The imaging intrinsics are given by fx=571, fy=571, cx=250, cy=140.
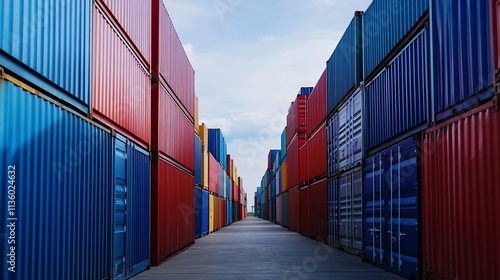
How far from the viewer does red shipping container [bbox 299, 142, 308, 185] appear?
95.4ft

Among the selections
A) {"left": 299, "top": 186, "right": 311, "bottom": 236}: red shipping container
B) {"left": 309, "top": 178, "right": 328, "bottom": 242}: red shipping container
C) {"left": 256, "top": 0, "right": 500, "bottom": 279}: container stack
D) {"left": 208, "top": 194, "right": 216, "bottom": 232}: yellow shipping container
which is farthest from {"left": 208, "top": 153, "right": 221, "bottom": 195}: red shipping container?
{"left": 256, "top": 0, "right": 500, "bottom": 279}: container stack

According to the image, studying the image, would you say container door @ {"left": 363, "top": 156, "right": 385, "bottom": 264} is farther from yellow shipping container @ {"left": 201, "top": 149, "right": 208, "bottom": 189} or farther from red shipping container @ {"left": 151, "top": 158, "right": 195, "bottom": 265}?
yellow shipping container @ {"left": 201, "top": 149, "right": 208, "bottom": 189}

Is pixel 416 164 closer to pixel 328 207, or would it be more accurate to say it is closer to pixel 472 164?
pixel 472 164

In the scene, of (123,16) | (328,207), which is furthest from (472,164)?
(328,207)

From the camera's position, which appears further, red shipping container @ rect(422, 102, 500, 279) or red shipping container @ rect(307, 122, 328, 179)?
red shipping container @ rect(307, 122, 328, 179)

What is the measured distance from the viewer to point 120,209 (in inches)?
464

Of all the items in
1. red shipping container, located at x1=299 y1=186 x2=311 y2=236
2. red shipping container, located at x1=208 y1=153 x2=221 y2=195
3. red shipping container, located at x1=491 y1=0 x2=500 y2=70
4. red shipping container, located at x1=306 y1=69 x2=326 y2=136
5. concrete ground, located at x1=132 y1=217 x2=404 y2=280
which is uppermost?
red shipping container, located at x1=306 y1=69 x2=326 y2=136

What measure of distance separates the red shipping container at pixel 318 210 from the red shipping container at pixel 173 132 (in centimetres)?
557

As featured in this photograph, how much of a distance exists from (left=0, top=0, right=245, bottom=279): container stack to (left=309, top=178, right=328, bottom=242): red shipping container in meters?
7.27

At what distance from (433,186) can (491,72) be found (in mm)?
2900

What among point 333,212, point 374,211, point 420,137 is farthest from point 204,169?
point 420,137

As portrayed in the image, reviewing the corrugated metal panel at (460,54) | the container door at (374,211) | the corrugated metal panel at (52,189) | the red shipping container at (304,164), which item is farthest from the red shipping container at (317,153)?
the corrugated metal panel at (52,189)

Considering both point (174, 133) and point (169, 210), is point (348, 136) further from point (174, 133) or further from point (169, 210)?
point (169, 210)

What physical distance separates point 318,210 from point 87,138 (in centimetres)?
1679
